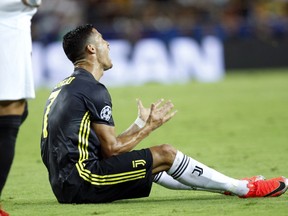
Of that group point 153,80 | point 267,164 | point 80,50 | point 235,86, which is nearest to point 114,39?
point 153,80

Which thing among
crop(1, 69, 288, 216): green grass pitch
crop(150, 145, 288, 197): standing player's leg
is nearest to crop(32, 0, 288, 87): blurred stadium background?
crop(1, 69, 288, 216): green grass pitch

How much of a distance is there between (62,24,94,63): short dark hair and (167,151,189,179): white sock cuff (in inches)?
45.4

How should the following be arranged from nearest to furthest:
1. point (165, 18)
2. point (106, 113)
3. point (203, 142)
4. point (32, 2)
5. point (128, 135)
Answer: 1. point (32, 2)
2. point (106, 113)
3. point (128, 135)
4. point (203, 142)
5. point (165, 18)

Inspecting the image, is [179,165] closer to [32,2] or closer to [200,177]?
[200,177]

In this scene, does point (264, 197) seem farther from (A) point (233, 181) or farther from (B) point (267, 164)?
(B) point (267, 164)

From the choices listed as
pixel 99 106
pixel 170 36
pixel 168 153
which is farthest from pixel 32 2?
pixel 170 36

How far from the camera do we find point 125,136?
241 inches

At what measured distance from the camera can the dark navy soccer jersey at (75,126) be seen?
603 centimetres

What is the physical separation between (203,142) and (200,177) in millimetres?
4441

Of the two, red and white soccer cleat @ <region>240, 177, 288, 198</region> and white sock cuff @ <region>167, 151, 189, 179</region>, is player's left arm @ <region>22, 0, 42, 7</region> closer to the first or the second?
white sock cuff @ <region>167, 151, 189, 179</region>

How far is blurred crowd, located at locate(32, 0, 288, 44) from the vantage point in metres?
22.6

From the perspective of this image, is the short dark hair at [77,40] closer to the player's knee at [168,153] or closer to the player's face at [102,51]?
the player's face at [102,51]

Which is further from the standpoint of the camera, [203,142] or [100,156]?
[203,142]

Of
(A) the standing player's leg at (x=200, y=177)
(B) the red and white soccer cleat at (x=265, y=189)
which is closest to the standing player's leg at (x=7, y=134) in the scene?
(A) the standing player's leg at (x=200, y=177)
